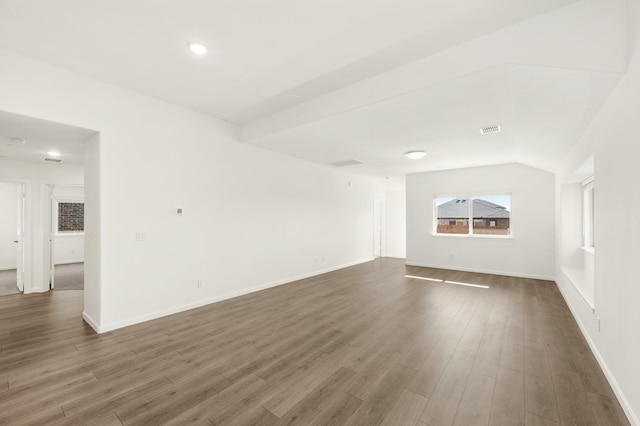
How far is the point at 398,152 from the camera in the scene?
Answer: 17.4ft

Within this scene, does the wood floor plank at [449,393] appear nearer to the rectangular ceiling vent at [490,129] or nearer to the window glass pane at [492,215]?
the rectangular ceiling vent at [490,129]

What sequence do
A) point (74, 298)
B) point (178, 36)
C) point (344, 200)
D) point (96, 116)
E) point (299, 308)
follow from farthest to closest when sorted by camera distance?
1. point (344, 200)
2. point (74, 298)
3. point (299, 308)
4. point (96, 116)
5. point (178, 36)

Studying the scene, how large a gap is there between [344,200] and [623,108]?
5984 millimetres

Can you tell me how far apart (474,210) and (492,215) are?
1.41 ft

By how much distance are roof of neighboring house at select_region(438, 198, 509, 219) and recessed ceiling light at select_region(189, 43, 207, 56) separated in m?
7.06

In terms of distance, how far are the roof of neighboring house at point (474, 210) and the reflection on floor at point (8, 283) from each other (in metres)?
10.1

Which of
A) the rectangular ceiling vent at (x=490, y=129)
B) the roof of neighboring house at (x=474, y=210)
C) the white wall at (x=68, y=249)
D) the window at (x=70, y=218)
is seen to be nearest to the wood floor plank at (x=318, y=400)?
the rectangular ceiling vent at (x=490, y=129)

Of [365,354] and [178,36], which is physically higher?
[178,36]

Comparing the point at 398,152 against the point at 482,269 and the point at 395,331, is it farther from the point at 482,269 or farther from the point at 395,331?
the point at 482,269

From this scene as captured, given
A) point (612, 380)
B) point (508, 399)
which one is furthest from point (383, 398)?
point (612, 380)

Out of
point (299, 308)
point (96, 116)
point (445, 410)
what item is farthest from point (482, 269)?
point (96, 116)

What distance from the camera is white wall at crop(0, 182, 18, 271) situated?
7.40 m

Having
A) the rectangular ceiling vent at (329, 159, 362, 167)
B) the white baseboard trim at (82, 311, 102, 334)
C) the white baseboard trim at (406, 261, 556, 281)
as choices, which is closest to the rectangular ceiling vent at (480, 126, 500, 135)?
the rectangular ceiling vent at (329, 159, 362, 167)

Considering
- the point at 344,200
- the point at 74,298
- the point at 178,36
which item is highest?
the point at 178,36
